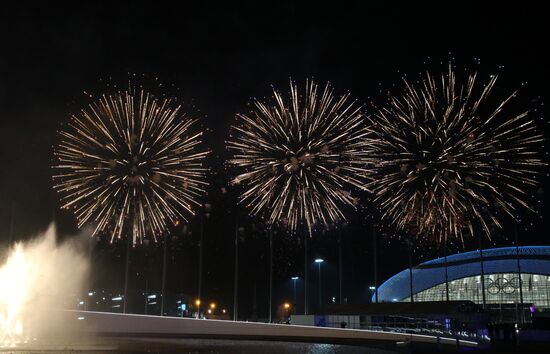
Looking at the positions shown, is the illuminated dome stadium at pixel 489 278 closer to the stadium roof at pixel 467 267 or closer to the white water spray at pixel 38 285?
the stadium roof at pixel 467 267

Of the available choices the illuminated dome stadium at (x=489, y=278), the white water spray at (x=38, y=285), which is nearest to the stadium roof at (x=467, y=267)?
the illuminated dome stadium at (x=489, y=278)

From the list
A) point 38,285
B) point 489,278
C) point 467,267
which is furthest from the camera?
point 467,267

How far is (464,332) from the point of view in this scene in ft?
120

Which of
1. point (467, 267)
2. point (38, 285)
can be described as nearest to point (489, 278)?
point (467, 267)

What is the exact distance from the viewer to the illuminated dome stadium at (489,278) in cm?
8019

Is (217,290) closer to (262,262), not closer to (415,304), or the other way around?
(262,262)

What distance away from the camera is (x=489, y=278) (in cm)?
8406

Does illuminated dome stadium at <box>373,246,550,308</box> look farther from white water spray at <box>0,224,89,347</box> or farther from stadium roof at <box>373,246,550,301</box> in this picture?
white water spray at <box>0,224,89,347</box>

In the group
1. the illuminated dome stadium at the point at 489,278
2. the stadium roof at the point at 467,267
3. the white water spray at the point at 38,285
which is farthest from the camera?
the stadium roof at the point at 467,267

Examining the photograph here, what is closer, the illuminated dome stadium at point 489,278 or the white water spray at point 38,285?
the white water spray at point 38,285

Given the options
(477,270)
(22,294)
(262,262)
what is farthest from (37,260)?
(477,270)

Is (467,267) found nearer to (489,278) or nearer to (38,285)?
(489,278)

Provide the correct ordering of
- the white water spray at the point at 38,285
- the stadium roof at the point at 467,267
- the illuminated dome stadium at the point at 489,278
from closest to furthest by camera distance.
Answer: the white water spray at the point at 38,285
the illuminated dome stadium at the point at 489,278
the stadium roof at the point at 467,267

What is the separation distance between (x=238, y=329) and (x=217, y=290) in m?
53.3
